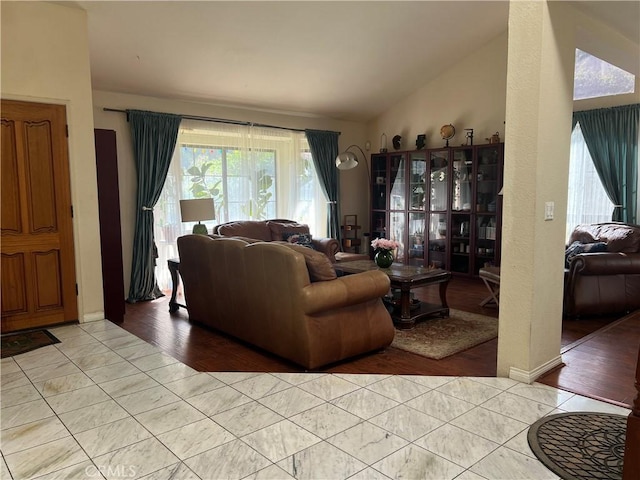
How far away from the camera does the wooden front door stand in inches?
148

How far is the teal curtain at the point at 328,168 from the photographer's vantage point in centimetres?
759

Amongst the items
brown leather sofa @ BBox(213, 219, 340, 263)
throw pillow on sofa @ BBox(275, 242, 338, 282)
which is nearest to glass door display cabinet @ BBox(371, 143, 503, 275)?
brown leather sofa @ BBox(213, 219, 340, 263)

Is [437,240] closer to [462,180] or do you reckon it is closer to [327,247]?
[462,180]

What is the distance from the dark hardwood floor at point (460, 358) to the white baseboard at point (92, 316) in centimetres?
37

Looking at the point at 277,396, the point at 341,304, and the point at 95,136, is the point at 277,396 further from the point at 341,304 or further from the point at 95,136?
the point at 95,136

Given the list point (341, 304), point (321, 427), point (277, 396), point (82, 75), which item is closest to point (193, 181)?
point (82, 75)

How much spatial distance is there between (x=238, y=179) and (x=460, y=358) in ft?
13.7

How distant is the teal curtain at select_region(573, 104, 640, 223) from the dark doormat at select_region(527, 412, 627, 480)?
4282 mm

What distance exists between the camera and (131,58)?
5039mm

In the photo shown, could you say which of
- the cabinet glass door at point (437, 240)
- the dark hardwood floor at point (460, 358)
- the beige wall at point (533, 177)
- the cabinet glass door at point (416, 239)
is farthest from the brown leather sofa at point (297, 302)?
the cabinet glass door at point (416, 239)

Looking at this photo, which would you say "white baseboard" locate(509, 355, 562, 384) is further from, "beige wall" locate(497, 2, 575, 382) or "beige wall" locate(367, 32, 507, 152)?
"beige wall" locate(367, 32, 507, 152)

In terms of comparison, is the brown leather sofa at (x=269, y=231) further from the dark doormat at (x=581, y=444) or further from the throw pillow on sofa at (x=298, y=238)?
the dark doormat at (x=581, y=444)

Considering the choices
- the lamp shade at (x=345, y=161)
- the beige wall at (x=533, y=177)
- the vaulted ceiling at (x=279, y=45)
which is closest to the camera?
the beige wall at (x=533, y=177)

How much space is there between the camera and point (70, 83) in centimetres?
396
